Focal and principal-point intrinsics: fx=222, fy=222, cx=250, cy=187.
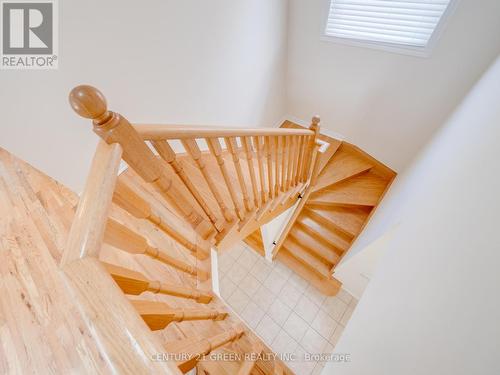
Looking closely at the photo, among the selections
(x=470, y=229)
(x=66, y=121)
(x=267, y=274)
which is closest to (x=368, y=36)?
(x=470, y=229)

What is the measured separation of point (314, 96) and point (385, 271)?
252cm

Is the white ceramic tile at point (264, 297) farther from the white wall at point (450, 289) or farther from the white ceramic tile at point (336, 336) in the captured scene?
the white wall at point (450, 289)

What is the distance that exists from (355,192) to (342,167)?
1.31 feet

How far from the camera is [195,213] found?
45.5 inches

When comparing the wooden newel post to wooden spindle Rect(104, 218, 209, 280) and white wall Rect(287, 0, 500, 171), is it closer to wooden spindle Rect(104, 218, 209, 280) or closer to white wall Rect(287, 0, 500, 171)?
wooden spindle Rect(104, 218, 209, 280)

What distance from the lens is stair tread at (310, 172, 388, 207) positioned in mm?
2787

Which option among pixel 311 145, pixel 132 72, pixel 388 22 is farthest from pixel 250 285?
pixel 388 22

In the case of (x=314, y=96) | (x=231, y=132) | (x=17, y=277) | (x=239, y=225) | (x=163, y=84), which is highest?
(x=314, y=96)

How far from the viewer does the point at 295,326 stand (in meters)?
2.59

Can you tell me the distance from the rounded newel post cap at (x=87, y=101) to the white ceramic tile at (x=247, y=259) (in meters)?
2.80

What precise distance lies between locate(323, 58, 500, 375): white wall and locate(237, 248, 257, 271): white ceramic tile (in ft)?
6.65

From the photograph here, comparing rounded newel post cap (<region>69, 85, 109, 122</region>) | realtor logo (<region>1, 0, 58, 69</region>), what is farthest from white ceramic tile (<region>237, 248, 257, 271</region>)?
rounded newel post cap (<region>69, 85, 109, 122</region>)

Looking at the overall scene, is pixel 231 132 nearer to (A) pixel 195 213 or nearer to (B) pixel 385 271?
(A) pixel 195 213

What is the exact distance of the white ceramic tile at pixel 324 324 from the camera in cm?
255
